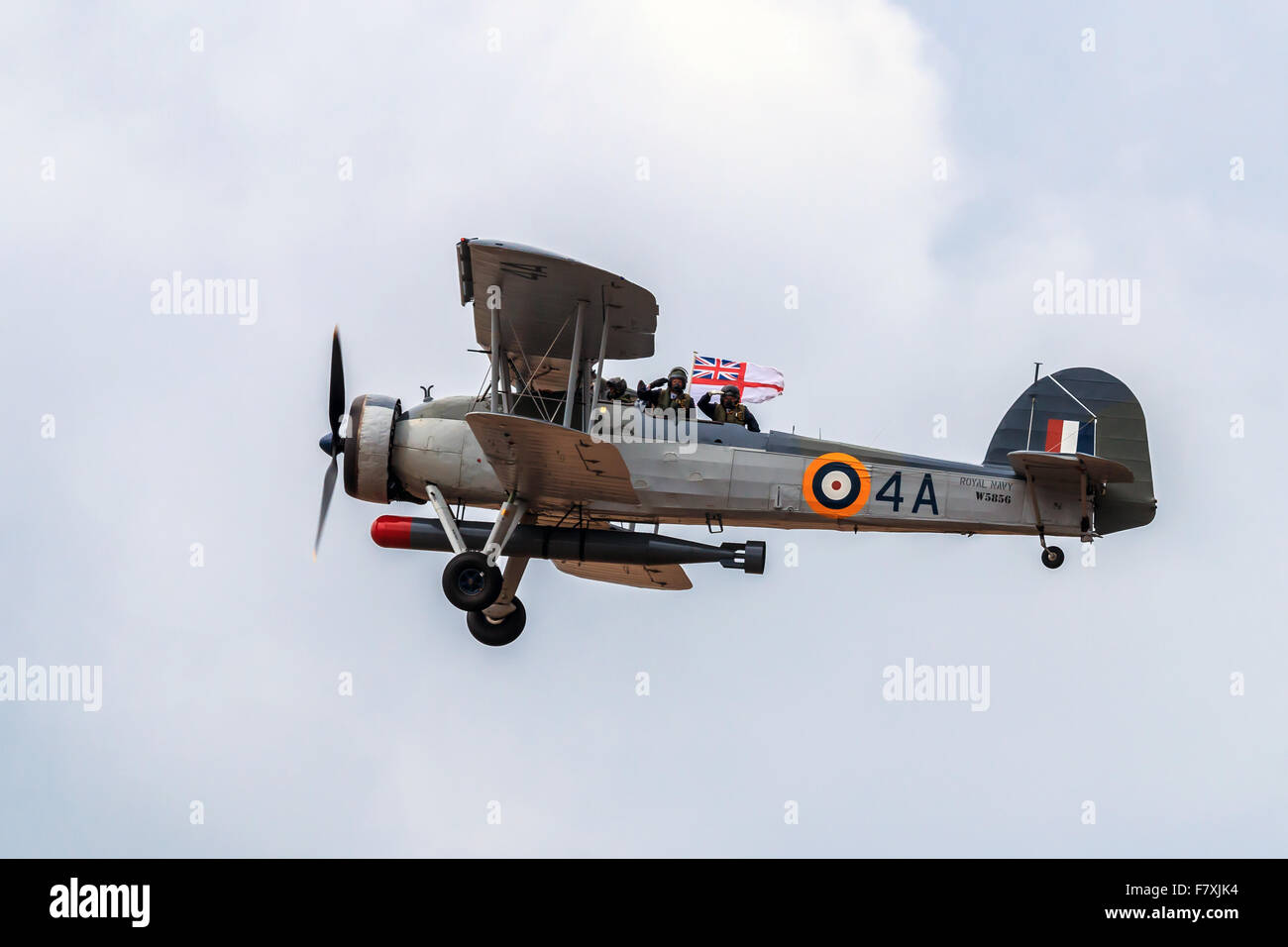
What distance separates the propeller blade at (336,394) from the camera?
18797mm

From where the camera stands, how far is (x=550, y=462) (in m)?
17.4

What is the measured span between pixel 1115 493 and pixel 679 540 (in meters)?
4.92

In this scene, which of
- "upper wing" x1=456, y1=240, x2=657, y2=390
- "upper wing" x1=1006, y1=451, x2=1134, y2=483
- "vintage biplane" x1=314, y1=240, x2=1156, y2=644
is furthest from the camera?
"vintage biplane" x1=314, y1=240, x2=1156, y2=644

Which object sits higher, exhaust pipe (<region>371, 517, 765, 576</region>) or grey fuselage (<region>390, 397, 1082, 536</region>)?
grey fuselage (<region>390, 397, 1082, 536</region>)

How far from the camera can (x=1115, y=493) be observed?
17969 millimetres

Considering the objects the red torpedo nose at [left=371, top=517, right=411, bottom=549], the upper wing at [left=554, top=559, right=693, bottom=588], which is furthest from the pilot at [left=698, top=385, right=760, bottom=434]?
the red torpedo nose at [left=371, top=517, right=411, bottom=549]

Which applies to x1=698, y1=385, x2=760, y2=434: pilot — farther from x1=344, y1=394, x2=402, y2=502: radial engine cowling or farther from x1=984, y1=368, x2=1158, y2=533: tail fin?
x1=344, y1=394, x2=402, y2=502: radial engine cowling

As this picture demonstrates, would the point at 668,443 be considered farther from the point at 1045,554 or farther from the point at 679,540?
the point at 1045,554

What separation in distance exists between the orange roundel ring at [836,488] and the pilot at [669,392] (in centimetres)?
162

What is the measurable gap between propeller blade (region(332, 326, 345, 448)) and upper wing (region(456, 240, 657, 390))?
1713 mm

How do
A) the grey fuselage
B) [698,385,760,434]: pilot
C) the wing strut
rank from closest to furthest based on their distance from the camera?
the wing strut → the grey fuselage → [698,385,760,434]: pilot

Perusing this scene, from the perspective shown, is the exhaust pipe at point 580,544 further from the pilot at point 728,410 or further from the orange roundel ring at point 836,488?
the pilot at point 728,410

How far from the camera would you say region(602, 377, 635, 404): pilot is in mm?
18250

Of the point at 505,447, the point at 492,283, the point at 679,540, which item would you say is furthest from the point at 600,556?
the point at 492,283
